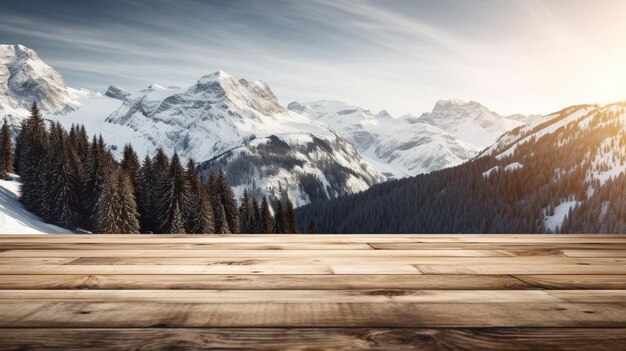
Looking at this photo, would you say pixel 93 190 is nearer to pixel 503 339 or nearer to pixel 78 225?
pixel 78 225

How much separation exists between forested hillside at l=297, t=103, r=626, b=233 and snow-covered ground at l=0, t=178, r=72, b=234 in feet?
229

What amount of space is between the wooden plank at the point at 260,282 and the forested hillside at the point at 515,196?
114m

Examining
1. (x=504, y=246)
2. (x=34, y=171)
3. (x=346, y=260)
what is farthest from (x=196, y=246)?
(x=34, y=171)

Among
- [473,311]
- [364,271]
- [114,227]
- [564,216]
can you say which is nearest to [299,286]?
[364,271]

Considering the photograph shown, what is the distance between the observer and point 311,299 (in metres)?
2.57

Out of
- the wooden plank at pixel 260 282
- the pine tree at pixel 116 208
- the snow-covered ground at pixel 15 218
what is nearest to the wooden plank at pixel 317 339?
the wooden plank at pixel 260 282

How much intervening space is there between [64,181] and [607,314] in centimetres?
6664

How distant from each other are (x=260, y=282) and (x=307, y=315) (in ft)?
2.82

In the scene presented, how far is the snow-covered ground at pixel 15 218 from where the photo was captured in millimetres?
45941

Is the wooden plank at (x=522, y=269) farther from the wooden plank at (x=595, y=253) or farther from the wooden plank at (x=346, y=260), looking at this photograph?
the wooden plank at (x=595, y=253)

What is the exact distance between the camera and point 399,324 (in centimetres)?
215

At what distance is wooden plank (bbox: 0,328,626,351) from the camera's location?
6.08 ft

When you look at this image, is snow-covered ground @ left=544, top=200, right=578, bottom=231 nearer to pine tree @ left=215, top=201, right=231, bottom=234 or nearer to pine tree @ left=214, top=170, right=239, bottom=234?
pine tree @ left=214, top=170, right=239, bottom=234

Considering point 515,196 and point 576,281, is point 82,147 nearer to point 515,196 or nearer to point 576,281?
point 576,281
